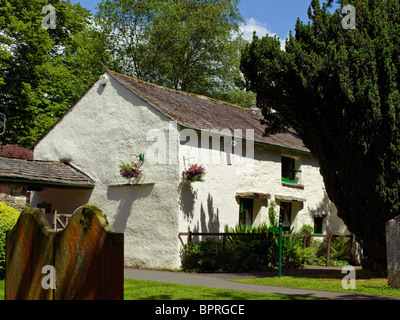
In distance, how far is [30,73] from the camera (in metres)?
27.9

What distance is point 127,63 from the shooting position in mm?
35156

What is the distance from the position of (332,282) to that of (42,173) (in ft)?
32.9

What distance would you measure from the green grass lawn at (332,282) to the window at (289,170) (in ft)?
22.7

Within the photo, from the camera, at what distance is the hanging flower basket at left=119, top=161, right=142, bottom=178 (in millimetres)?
15828

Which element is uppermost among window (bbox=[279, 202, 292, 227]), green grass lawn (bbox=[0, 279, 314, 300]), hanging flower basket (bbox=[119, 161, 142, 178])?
hanging flower basket (bbox=[119, 161, 142, 178])

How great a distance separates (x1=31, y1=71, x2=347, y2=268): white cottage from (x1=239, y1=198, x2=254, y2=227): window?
37mm

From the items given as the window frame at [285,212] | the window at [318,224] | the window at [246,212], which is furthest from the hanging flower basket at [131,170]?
the window at [318,224]

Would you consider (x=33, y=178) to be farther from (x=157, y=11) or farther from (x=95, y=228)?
(x=157, y=11)

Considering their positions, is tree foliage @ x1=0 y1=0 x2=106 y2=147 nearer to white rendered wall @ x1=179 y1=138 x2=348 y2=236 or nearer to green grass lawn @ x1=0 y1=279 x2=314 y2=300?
white rendered wall @ x1=179 y1=138 x2=348 y2=236

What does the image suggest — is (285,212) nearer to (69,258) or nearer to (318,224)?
(318,224)

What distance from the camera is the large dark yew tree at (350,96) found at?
11.2 metres

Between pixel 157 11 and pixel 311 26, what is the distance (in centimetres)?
2338

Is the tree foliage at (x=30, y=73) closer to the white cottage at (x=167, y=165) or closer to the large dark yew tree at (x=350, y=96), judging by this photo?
the white cottage at (x=167, y=165)

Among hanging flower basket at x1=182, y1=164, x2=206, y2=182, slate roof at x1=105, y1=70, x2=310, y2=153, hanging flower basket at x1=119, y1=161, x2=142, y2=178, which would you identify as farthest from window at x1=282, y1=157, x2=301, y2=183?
hanging flower basket at x1=119, y1=161, x2=142, y2=178
